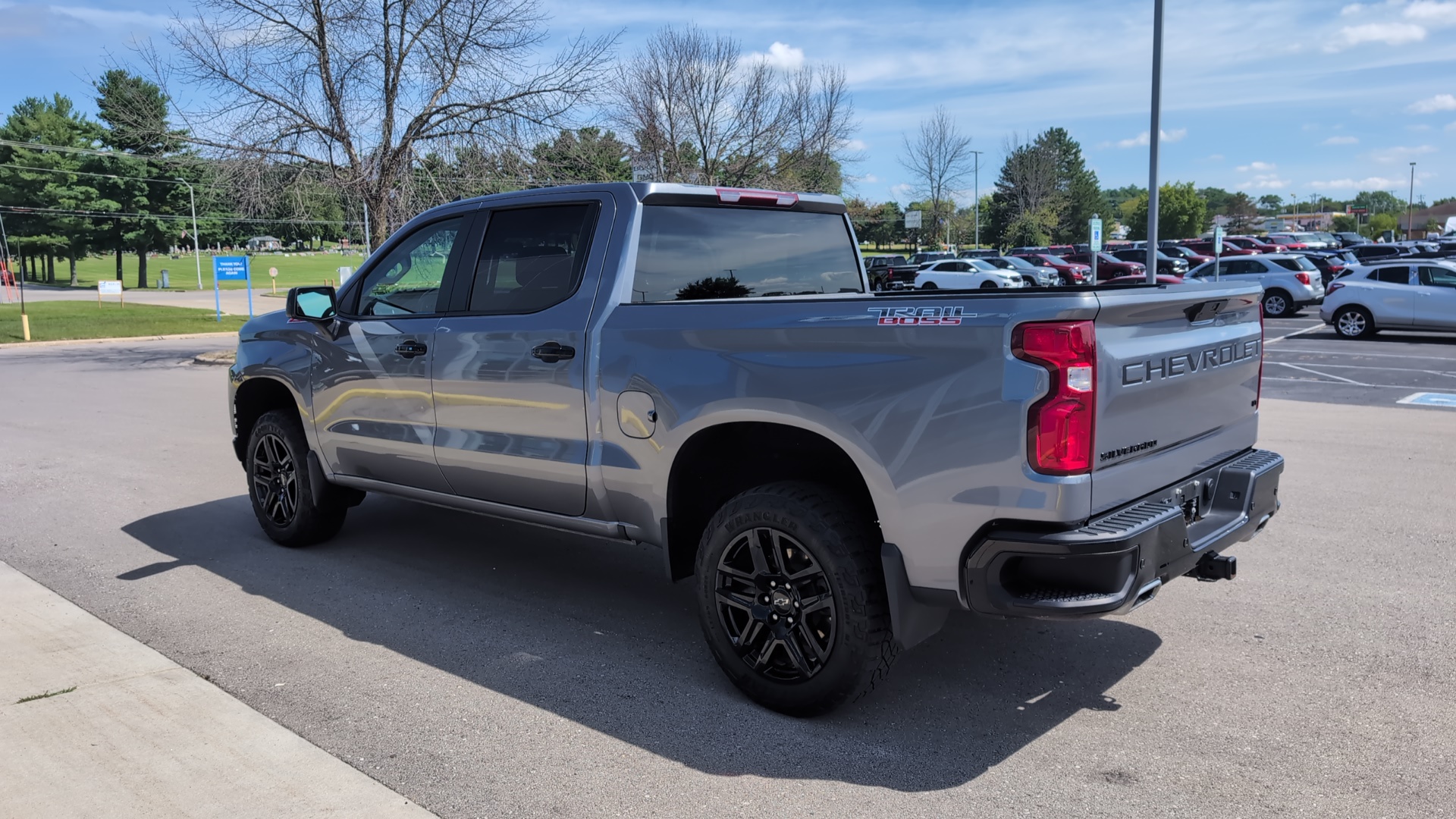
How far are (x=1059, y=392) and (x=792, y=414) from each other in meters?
0.95

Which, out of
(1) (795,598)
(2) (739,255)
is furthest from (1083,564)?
(2) (739,255)

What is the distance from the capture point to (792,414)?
12.0 ft

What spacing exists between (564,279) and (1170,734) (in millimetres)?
2963

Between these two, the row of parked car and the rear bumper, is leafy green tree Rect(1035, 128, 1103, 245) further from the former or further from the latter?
the rear bumper

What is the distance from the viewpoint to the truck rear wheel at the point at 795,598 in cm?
353

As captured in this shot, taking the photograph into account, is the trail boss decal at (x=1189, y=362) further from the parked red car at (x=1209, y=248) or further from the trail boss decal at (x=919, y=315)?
the parked red car at (x=1209, y=248)

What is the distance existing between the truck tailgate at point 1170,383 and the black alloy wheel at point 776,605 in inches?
40.3

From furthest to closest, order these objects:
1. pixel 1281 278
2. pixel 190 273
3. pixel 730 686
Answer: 1. pixel 190 273
2. pixel 1281 278
3. pixel 730 686

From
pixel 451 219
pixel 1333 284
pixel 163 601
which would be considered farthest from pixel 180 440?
pixel 1333 284

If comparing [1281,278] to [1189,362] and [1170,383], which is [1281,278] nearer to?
[1189,362]

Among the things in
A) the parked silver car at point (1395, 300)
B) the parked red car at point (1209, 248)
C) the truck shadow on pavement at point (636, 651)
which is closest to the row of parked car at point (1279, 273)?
the parked silver car at point (1395, 300)

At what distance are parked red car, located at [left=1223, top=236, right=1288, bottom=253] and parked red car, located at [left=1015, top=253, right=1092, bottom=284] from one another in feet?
32.5

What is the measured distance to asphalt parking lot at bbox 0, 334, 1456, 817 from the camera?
327 centimetres

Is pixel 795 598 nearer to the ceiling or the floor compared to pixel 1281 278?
nearer to the floor
